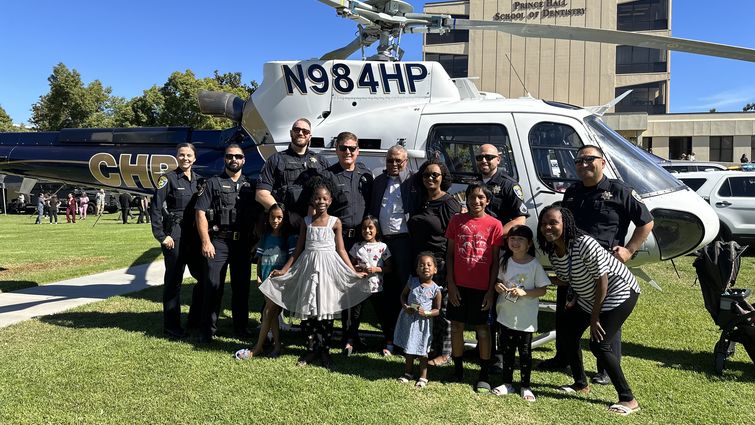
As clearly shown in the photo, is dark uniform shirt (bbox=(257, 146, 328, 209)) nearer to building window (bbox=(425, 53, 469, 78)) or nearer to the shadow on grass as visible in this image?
the shadow on grass

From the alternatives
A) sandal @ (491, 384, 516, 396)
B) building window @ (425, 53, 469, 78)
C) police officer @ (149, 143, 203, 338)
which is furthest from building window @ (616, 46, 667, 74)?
sandal @ (491, 384, 516, 396)

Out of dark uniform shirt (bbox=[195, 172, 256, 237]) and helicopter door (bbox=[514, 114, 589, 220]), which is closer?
dark uniform shirt (bbox=[195, 172, 256, 237])

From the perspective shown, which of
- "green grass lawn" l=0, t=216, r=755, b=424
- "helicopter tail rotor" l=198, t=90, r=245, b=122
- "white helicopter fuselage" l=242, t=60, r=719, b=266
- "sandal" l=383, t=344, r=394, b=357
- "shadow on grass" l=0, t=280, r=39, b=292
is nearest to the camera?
"green grass lawn" l=0, t=216, r=755, b=424

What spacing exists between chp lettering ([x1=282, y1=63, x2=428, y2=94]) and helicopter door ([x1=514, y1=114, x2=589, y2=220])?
1.37 m

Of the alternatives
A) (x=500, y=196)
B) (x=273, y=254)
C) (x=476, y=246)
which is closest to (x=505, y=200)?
(x=500, y=196)

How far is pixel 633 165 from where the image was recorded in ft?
15.6

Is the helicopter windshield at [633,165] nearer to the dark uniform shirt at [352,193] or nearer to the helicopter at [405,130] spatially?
the helicopter at [405,130]

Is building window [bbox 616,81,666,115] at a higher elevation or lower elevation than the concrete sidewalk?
higher

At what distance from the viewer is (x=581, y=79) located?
39.8 meters

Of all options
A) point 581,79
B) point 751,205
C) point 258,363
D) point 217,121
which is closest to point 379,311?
point 258,363

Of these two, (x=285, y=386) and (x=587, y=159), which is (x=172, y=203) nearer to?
(x=285, y=386)

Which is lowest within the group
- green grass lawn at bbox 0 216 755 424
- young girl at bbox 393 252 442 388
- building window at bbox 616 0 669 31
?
green grass lawn at bbox 0 216 755 424

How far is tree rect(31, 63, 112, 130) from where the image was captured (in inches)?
1523

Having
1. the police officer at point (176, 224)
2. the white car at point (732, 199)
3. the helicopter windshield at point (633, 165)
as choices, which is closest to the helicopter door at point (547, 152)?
the helicopter windshield at point (633, 165)
